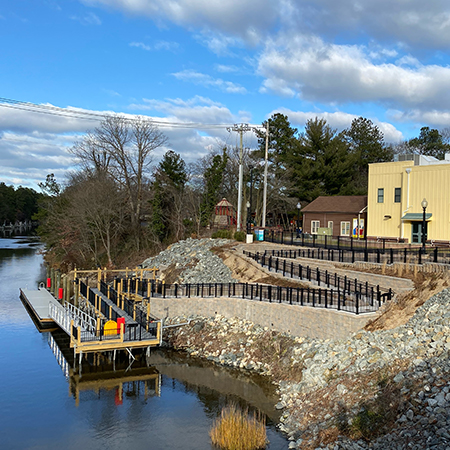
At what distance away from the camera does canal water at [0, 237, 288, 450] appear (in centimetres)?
1335

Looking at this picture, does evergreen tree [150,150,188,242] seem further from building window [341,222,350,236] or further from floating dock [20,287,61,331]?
building window [341,222,350,236]

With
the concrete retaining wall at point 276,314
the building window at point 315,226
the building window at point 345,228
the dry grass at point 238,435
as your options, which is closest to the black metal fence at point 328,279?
the concrete retaining wall at point 276,314

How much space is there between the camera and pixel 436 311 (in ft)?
50.3

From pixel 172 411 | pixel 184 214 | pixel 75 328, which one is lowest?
pixel 172 411

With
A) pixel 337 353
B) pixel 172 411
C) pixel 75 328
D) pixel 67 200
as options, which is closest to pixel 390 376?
pixel 337 353

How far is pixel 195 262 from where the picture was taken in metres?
32.4

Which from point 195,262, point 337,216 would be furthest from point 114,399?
point 337,216

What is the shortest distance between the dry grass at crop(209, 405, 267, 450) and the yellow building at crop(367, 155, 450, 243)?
23.3 m

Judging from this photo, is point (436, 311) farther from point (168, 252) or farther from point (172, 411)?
point (168, 252)

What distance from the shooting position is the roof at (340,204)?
130ft

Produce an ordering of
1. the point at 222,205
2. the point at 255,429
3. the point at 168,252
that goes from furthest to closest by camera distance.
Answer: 1. the point at 222,205
2. the point at 168,252
3. the point at 255,429

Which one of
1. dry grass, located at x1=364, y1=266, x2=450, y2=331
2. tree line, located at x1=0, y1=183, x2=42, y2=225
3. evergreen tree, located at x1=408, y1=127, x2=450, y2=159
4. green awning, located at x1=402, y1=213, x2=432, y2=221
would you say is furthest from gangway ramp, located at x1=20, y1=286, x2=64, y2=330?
tree line, located at x1=0, y1=183, x2=42, y2=225

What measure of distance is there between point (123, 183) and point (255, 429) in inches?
1478

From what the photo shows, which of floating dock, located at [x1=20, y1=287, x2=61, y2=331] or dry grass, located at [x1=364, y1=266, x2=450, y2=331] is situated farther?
floating dock, located at [x1=20, y1=287, x2=61, y2=331]
